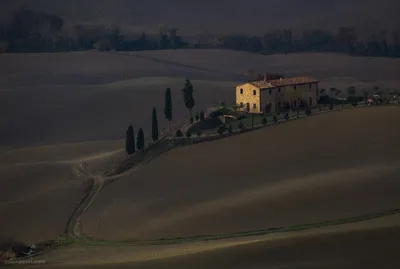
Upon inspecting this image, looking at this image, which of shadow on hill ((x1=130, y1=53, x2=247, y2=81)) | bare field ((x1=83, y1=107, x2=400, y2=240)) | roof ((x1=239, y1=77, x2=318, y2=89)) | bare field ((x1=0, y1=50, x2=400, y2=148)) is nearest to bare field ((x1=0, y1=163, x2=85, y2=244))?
bare field ((x1=83, y1=107, x2=400, y2=240))

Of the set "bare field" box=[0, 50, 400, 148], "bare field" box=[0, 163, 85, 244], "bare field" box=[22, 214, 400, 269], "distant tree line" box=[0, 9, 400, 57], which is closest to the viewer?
"bare field" box=[22, 214, 400, 269]

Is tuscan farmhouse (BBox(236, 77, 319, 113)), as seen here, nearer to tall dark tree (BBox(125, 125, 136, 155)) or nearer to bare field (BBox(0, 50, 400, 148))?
tall dark tree (BBox(125, 125, 136, 155))

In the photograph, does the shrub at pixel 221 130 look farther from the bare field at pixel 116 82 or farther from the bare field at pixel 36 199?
the bare field at pixel 116 82

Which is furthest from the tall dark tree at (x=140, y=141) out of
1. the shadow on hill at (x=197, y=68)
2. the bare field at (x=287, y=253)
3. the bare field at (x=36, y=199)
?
the shadow on hill at (x=197, y=68)

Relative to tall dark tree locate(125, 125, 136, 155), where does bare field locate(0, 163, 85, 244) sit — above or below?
below

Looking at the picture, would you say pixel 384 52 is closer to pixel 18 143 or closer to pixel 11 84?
pixel 11 84

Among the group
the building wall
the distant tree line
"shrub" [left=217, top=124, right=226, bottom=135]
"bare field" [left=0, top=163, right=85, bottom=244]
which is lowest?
A: "bare field" [left=0, top=163, right=85, bottom=244]
